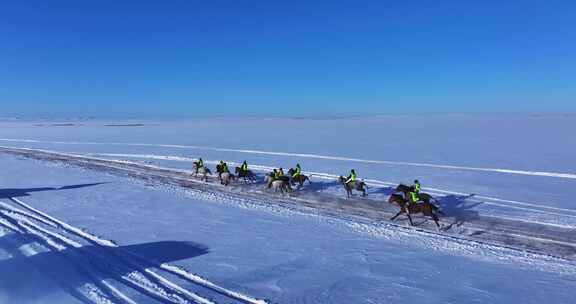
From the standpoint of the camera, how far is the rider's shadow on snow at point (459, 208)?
14.9 m

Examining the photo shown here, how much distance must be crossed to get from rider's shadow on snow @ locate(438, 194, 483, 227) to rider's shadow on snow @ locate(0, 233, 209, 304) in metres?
8.52

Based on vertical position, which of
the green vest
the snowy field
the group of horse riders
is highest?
the group of horse riders

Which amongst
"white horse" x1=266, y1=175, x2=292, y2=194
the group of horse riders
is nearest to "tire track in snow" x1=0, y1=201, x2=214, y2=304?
the group of horse riders

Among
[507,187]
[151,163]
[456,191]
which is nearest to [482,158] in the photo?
[507,187]

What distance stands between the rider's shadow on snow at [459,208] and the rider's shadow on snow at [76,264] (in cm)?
852

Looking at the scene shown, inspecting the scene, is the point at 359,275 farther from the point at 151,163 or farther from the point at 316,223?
the point at 151,163

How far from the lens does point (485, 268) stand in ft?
34.3

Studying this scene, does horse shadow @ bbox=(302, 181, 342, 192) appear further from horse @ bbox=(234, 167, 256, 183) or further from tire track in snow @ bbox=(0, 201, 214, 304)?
tire track in snow @ bbox=(0, 201, 214, 304)

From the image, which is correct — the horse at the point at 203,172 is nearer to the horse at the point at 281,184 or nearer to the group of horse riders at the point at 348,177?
the group of horse riders at the point at 348,177

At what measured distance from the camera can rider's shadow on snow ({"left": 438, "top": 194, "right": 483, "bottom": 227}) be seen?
1488cm

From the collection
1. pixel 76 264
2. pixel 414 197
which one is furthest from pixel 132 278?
pixel 414 197

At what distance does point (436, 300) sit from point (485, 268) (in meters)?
2.44

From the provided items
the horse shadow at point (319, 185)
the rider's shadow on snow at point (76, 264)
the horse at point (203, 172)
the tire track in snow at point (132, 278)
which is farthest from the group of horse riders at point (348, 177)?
the tire track in snow at point (132, 278)

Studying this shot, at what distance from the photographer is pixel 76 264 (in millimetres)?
10547
